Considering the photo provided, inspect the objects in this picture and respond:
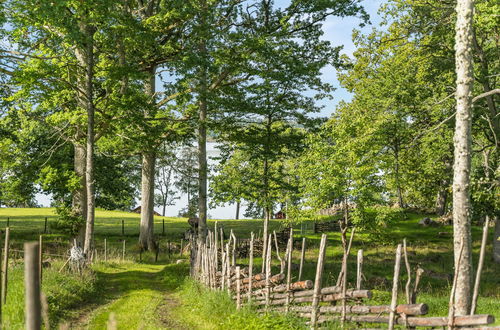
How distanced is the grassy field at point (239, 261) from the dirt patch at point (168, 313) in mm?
A: 220

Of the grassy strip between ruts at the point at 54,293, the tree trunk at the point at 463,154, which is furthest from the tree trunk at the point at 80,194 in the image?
the tree trunk at the point at 463,154

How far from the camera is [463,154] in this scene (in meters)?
9.80

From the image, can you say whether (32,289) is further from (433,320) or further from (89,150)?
(89,150)

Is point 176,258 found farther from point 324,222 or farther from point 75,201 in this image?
point 324,222

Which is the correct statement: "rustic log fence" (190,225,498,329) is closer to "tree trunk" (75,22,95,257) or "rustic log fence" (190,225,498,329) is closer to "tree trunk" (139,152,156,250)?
"tree trunk" (75,22,95,257)

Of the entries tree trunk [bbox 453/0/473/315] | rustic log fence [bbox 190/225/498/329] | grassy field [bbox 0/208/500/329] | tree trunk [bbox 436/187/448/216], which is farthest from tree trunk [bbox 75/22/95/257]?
tree trunk [bbox 436/187/448/216]

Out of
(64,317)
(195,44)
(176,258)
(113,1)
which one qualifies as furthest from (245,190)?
(64,317)

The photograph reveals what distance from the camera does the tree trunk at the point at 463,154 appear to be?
9.63 m

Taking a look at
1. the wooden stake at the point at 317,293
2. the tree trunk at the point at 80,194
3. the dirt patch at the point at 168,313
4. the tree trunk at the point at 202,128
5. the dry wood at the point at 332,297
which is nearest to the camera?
the dry wood at the point at 332,297

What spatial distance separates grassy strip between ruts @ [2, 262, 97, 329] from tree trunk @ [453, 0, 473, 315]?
28.1 feet

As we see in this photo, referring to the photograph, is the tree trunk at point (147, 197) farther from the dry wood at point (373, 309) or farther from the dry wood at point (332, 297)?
the dry wood at point (373, 309)

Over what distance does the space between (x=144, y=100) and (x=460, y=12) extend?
1602 cm

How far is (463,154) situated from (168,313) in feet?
29.1

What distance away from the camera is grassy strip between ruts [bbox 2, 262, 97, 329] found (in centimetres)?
1010
